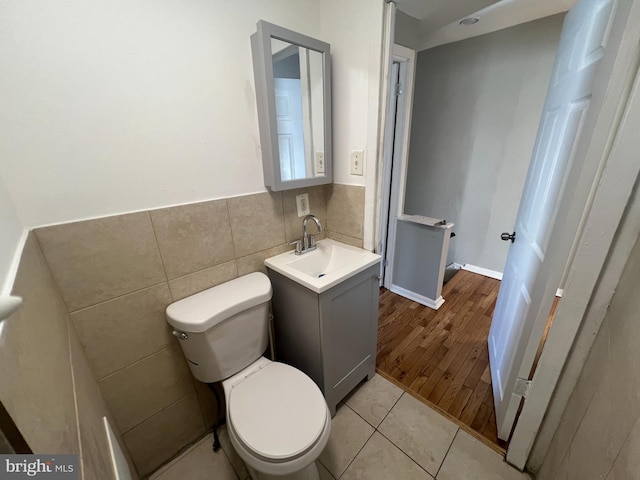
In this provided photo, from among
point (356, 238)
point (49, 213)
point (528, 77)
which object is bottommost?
point (356, 238)

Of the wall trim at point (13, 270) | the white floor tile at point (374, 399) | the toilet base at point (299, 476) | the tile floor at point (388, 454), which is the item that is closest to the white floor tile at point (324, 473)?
the tile floor at point (388, 454)

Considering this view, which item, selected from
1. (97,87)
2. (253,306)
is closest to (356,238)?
(253,306)

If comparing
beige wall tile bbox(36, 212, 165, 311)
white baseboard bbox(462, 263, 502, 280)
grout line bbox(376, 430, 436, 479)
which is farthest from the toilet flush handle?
white baseboard bbox(462, 263, 502, 280)

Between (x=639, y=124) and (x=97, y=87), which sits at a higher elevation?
(x=97, y=87)

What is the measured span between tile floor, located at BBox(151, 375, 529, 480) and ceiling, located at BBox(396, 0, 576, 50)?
7.32ft

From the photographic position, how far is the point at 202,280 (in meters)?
1.16

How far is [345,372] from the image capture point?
4.58 feet

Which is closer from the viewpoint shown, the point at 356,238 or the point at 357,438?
the point at 357,438

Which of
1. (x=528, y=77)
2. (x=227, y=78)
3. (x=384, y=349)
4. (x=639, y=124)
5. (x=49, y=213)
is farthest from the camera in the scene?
(x=528, y=77)

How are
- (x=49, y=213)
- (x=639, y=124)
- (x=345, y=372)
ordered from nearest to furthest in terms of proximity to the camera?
(x=639, y=124), (x=49, y=213), (x=345, y=372)

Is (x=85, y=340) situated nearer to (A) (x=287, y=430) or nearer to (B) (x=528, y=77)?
(A) (x=287, y=430)

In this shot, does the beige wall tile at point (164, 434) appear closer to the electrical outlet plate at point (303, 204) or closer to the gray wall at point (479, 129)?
the electrical outlet plate at point (303, 204)

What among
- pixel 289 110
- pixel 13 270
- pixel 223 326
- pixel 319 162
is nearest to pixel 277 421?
pixel 223 326

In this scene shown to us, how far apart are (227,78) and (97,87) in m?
0.44
